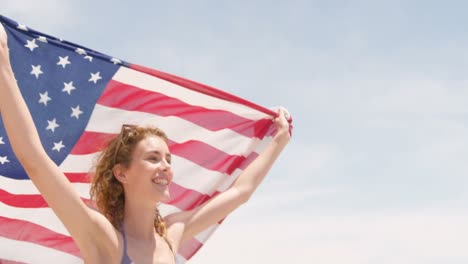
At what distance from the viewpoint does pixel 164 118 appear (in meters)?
7.92

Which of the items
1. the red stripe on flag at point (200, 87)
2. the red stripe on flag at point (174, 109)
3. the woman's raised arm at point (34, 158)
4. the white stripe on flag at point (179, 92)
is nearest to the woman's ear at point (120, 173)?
the woman's raised arm at point (34, 158)

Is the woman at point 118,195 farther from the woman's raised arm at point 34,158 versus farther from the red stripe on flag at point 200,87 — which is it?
the red stripe on flag at point 200,87

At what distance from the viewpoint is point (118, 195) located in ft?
20.0

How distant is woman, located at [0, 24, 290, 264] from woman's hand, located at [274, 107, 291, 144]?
1014mm

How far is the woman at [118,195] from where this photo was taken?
5.12 m

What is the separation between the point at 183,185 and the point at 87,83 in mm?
1522

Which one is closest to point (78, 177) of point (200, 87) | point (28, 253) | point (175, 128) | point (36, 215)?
point (36, 215)

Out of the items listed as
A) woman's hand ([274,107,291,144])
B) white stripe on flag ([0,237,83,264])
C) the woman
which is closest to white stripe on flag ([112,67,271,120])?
woman's hand ([274,107,291,144])

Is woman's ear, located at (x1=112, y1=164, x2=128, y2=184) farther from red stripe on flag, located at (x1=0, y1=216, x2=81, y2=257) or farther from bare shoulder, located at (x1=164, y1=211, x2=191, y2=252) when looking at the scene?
red stripe on flag, located at (x1=0, y1=216, x2=81, y2=257)

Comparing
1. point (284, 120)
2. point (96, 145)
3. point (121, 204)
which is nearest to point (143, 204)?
point (121, 204)

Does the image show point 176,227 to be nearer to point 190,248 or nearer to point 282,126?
point 190,248

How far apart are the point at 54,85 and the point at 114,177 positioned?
1.51 meters

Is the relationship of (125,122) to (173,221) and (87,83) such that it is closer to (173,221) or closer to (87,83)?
(87,83)

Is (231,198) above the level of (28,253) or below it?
above
